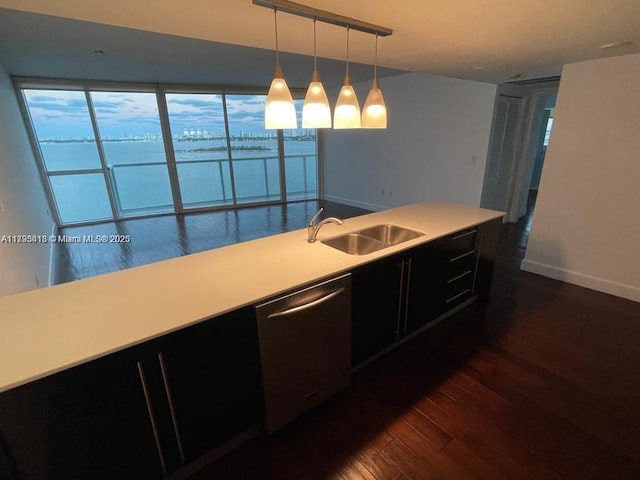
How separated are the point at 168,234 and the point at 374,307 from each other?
4.23 m

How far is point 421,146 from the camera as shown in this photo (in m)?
5.20

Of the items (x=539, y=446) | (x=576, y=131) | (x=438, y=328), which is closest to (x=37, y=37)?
(x=438, y=328)

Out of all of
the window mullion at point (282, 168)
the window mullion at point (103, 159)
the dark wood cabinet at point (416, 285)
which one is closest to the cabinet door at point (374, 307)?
the dark wood cabinet at point (416, 285)

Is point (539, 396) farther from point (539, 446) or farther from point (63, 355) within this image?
point (63, 355)

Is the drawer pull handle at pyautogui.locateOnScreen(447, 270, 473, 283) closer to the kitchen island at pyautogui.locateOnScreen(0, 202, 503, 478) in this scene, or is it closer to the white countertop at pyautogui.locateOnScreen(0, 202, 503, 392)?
the white countertop at pyautogui.locateOnScreen(0, 202, 503, 392)

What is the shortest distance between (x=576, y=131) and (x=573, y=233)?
994 millimetres

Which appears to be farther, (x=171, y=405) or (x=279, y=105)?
(x=279, y=105)

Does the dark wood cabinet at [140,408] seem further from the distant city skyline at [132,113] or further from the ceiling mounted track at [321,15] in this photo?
the distant city skyline at [132,113]

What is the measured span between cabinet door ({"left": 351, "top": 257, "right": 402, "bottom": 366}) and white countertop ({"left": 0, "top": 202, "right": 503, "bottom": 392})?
99 mm

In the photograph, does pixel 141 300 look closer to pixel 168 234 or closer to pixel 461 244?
pixel 461 244

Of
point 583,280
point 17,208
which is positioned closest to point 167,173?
point 17,208

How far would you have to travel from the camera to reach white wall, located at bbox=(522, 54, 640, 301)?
266 cm

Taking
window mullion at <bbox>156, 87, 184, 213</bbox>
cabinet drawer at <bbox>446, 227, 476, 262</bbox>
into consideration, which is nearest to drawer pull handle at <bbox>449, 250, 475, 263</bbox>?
cabinet drawer at <bbox>446, 227, 476, 262</bbox>

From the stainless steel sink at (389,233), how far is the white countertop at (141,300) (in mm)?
282
